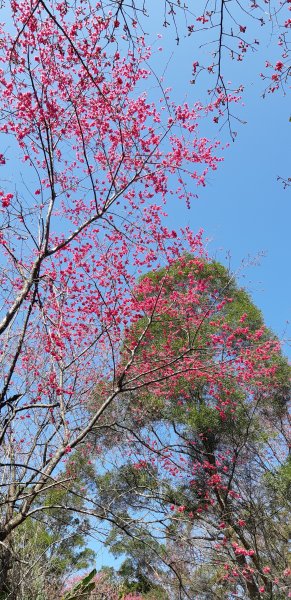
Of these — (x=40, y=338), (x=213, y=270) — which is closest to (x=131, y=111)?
(x=40, y=338)

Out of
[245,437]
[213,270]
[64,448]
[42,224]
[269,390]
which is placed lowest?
[64,448]

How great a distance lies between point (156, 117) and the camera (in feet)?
18.9

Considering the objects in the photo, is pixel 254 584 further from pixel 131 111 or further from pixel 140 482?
pixel 131 111

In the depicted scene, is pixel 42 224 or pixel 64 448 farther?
pixel 42 224

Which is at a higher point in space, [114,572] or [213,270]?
[213,270]

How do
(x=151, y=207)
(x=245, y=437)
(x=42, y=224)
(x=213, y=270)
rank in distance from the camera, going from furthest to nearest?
(x=213, y=270) < (x=245, y=437) < (x=151, y=207) < (x=42, y=224)

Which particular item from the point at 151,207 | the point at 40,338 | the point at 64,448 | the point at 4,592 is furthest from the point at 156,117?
the point at 4,592

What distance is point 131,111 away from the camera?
17.9 ft

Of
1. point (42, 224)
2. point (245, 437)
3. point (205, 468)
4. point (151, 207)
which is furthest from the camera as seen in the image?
point (205, 468)

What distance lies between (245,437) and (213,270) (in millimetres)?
4366

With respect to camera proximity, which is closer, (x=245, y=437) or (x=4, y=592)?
(x=4, y=592)

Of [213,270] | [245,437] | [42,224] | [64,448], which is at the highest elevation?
[213,270]

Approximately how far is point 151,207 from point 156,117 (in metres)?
1.20

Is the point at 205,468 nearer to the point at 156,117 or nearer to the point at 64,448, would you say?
the point at 64,448
